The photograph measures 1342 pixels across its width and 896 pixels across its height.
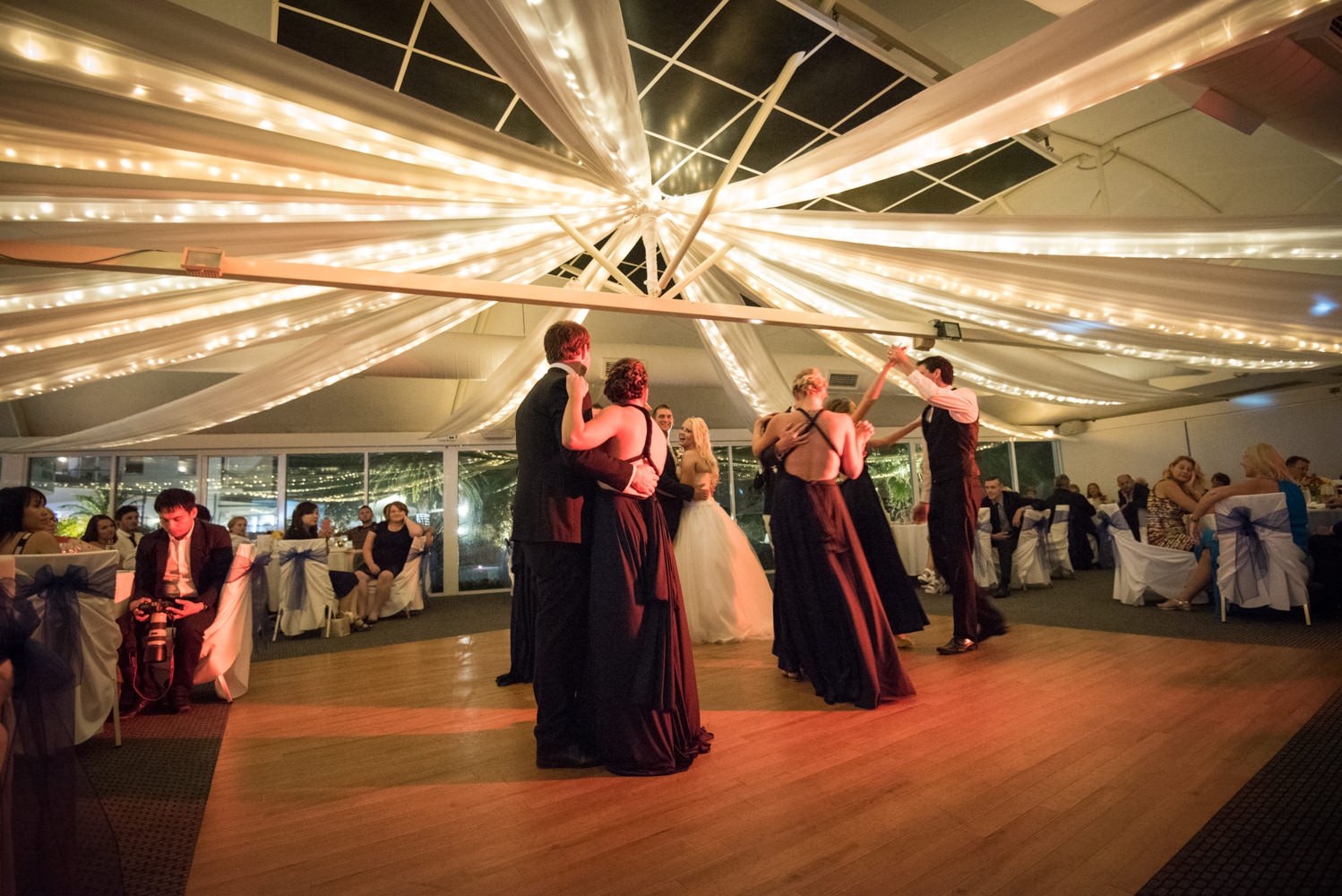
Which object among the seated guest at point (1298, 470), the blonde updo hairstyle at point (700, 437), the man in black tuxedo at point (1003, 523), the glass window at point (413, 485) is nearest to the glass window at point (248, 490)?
the glass window at point (413, 485)

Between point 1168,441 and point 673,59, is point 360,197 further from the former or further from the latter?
point 1168,441

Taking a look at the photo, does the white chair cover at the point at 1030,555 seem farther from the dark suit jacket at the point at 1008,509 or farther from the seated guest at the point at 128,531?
the seated guest at the point at 128,531

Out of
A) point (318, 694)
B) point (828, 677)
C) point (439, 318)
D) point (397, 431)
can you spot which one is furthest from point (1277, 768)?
point (397, 431)

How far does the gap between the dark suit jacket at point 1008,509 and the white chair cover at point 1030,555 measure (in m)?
0.13

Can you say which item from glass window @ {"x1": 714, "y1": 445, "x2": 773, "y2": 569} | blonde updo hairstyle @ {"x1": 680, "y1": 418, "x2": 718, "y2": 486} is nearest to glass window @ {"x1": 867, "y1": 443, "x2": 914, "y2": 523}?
glass window @ {"x1": 714, "y1": 445, "x2": 773, "y2": 569}

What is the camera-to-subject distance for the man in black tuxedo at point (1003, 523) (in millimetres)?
7104

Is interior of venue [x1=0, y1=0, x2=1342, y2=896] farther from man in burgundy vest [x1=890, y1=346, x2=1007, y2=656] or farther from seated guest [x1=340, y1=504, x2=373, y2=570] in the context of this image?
seated guest [x1=340, y1=504, x2=373, y2=570]

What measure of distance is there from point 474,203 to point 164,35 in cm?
143

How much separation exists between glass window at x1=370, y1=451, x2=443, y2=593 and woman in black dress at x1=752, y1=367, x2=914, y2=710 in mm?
8306

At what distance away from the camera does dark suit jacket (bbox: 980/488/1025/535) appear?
737 cm

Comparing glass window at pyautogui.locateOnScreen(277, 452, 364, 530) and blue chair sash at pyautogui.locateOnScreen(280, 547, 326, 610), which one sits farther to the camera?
glass window at pyautogui.locateOnScreen(277, 452, 364, 530)

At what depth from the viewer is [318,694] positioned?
377cm

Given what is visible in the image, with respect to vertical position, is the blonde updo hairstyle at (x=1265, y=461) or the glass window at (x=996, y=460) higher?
the glass window at (x=996, y=460)

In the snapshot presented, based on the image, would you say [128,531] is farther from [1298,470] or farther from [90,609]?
[1298,470]
